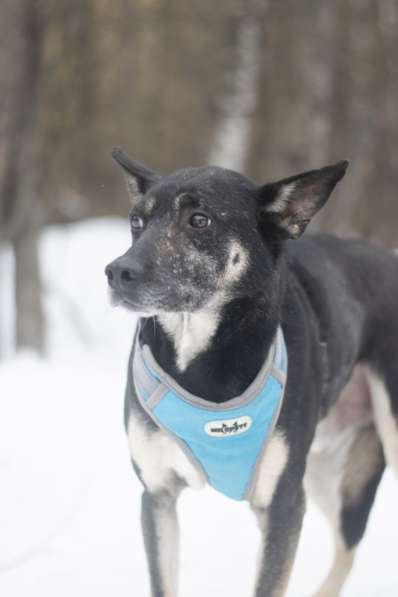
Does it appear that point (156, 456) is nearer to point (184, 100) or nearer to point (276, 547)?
point (276, 547)

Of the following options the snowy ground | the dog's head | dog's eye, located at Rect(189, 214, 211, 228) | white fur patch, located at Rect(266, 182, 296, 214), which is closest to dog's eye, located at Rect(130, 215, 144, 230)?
the dog's head

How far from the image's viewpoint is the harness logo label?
3.16 metres

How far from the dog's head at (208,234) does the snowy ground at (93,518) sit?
5.51 feet

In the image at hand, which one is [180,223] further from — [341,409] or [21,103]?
[21,103]

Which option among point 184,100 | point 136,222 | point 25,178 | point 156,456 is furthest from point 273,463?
point 184,100

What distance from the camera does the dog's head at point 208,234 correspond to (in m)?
2.95

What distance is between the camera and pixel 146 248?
2.96 meters

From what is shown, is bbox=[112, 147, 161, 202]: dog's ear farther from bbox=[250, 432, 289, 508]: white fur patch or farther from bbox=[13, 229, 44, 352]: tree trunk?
bbox=[13, 229, 44, 352]: tree trunk

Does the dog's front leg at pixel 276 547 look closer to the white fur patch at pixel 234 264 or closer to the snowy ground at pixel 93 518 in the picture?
the white fur patch at pixel 234 264

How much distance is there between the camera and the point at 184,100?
1869 cm

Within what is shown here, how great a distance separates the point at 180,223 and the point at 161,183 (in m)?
0.20

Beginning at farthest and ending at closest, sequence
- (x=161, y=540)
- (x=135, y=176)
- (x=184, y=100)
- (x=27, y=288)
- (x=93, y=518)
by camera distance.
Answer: (x=184, y=100) → (x=27, y=288) → (x=93, y=518) → (x=135, y=176) → (x=161, y=540)

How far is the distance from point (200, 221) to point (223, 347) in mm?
452

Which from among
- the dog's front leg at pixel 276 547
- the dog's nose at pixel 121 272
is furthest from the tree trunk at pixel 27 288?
the dog's nose at pixel 121 272
